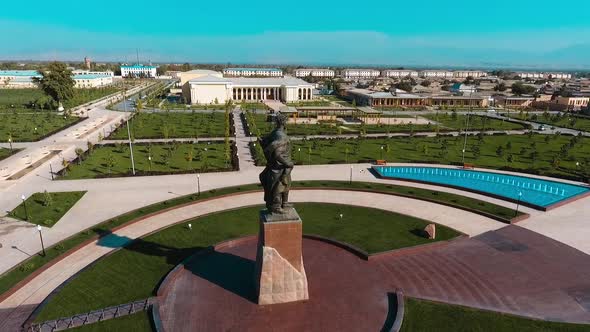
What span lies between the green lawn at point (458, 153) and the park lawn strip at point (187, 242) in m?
14.1

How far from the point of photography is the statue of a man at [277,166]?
14648 mm

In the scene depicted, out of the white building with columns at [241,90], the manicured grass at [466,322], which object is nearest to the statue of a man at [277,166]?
the manicured grass at [466,322]

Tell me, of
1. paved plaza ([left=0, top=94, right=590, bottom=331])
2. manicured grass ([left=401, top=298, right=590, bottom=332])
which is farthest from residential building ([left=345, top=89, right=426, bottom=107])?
manicured grass ([left=401, top=298, right=590, bottom=332])

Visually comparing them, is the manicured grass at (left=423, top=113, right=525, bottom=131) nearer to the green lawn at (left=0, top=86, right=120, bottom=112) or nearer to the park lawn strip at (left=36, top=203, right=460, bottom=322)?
the park lawn strip at (left=36, top=203, right=460, bottom=322)

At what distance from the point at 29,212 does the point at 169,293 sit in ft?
52.3

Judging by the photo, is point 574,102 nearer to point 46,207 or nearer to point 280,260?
point 280,260

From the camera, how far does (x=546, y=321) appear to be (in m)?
15.0

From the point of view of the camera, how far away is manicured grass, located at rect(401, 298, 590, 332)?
14.6m

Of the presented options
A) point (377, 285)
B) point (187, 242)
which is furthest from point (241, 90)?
point (377, 285)

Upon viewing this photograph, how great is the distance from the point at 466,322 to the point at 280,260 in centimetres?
789

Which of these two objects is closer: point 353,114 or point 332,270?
point 332,270

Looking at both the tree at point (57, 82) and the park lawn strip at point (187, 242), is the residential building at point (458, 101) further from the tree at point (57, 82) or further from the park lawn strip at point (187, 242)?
the tree at point (57, 82)

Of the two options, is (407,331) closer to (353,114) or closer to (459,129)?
(459,129)

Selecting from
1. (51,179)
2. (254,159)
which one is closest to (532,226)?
(254,159)
